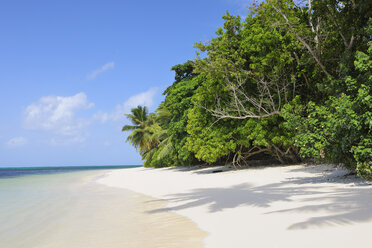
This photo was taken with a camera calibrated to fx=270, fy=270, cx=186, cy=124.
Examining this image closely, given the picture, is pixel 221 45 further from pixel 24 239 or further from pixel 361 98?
pixel 24 239

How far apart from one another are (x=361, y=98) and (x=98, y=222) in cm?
647

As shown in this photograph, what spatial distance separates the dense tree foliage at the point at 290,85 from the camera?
6878 mm

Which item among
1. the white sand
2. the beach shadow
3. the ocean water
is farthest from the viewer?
the ocean water

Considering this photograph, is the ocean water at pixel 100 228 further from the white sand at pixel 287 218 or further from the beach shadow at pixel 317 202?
the beach shadow at pixel 317 202

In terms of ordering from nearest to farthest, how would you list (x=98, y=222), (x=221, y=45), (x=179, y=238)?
1. (x=179, y=238)
2. (x=98, y=222)
3. (x=221, y=45)

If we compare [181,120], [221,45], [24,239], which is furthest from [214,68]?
[24,239]

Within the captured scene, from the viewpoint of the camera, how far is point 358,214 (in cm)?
408

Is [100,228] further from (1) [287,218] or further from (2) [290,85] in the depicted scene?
(2) [290,85]

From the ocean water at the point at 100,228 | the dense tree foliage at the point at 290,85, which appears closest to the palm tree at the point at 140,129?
the dense tree foliage at the point at 290,85

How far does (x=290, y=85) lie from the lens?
1221cm

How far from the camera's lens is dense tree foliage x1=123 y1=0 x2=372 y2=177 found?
6.88m

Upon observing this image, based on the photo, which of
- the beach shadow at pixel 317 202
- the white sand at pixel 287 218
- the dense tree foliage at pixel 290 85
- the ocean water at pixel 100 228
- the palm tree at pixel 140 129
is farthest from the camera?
the palm tree at pixel 140 129

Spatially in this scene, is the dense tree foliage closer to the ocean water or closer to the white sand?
the white sand

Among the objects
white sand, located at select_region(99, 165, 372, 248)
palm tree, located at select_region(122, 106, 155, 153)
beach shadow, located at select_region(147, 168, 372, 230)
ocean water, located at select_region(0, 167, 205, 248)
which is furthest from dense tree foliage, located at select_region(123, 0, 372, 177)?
palm tree, located at select_region(122, 106, 155, 153)
